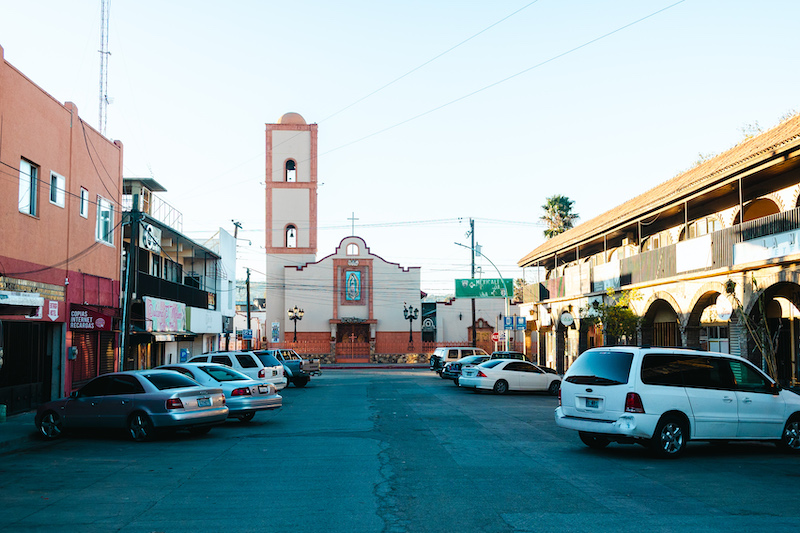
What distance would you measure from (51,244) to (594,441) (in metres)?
16.4

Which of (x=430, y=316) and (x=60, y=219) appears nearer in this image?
(x=60, y=219)

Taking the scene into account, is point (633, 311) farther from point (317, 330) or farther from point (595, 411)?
point (317, 330)

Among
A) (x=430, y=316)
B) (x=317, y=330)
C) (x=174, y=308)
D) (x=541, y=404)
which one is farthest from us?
(x=430, y=316)

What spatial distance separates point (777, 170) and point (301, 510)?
18744 mm

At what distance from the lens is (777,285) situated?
21312 millimetres

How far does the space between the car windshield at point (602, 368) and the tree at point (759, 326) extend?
938 centimetres

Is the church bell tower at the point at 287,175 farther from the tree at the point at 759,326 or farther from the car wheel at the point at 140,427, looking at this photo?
the car wheel at the point at 140,427

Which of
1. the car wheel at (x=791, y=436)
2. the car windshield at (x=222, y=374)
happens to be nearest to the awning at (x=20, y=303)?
the car windshield at (x=222, y=374)

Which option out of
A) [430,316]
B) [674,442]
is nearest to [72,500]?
[674,442]

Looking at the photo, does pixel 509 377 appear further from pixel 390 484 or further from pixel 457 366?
pixel 390 484

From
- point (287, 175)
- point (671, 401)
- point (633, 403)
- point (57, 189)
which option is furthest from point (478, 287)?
point (633, 403)

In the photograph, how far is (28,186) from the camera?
813 inches

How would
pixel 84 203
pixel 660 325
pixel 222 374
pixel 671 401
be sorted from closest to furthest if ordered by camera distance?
pixel 671 401
pixel 222 374
pixel 84 203
pixel 660 325

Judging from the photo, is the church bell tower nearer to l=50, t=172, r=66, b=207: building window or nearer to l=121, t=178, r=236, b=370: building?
l=121, t=178, r=236, b=370: building
